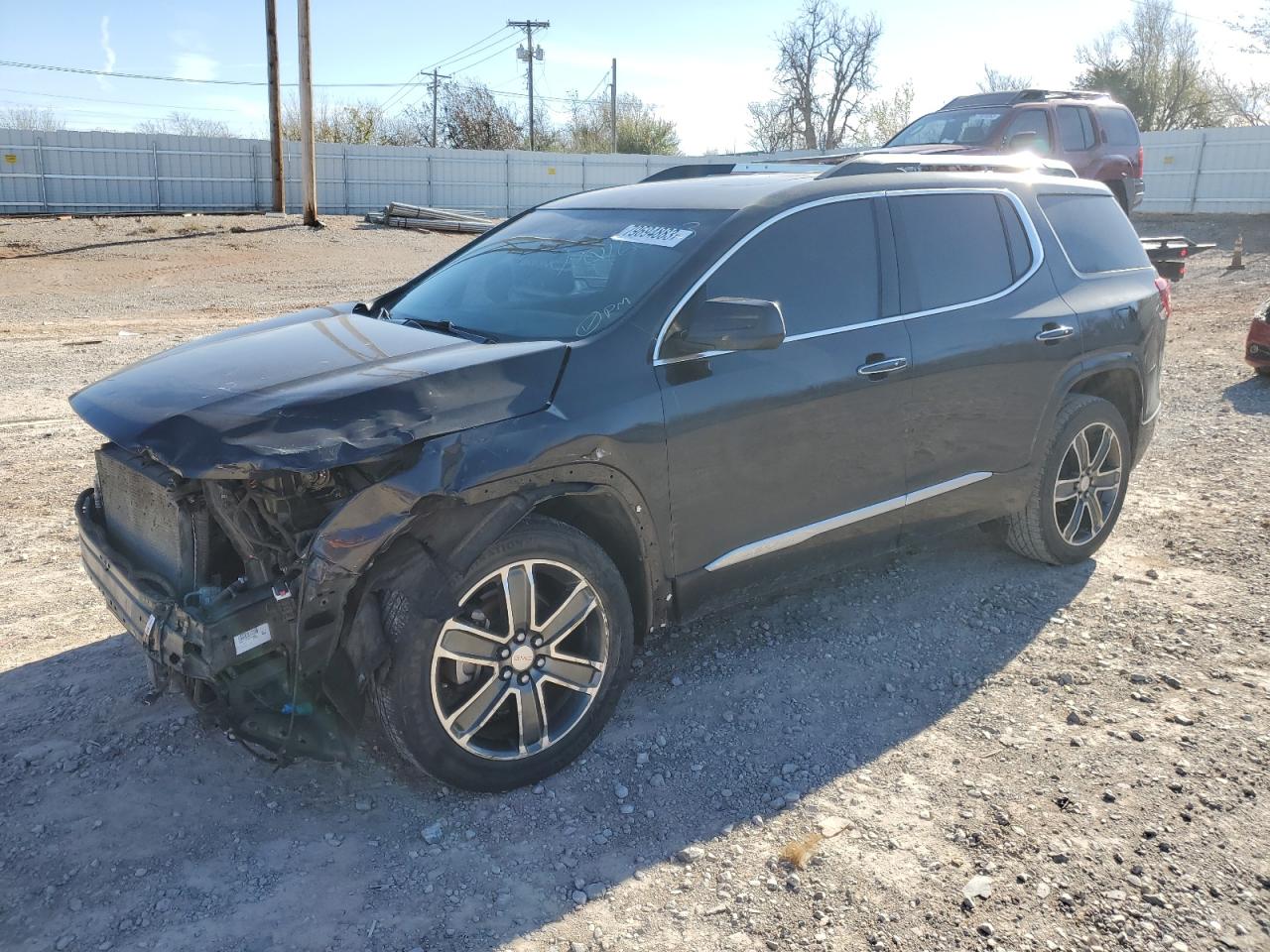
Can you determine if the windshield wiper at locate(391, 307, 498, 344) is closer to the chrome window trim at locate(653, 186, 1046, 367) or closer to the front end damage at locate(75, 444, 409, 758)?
the chrome window trim at locate(653, 186, 1046, 367)

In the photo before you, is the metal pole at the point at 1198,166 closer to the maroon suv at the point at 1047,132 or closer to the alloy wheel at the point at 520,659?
the maroon suv at the point at 1047,132

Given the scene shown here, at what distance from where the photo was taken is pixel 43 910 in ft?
9.29

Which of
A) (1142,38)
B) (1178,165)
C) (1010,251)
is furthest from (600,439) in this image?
(1142,38)

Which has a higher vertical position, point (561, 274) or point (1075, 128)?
point (1075, 128)

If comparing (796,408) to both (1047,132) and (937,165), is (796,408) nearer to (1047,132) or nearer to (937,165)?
(937,165)

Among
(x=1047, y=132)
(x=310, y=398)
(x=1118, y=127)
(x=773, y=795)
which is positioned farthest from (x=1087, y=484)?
(x=1118, y=127)

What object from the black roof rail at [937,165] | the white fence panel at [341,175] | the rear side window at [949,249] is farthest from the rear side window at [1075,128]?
the white fence panel at [341,175]

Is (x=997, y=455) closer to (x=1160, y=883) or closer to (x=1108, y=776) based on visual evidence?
(x=1108, y=776)

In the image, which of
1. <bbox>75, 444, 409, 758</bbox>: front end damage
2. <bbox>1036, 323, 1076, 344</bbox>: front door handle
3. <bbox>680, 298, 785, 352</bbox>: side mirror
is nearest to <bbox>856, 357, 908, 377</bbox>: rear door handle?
<bbox>680, 298, 785, 352</bbox>: side mirror

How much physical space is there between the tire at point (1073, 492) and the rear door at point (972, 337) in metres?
0.25

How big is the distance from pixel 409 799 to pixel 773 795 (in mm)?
1217

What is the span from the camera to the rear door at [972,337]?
172 inches

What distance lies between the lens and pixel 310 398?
306 centimetres

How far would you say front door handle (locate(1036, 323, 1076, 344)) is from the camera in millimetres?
4777
